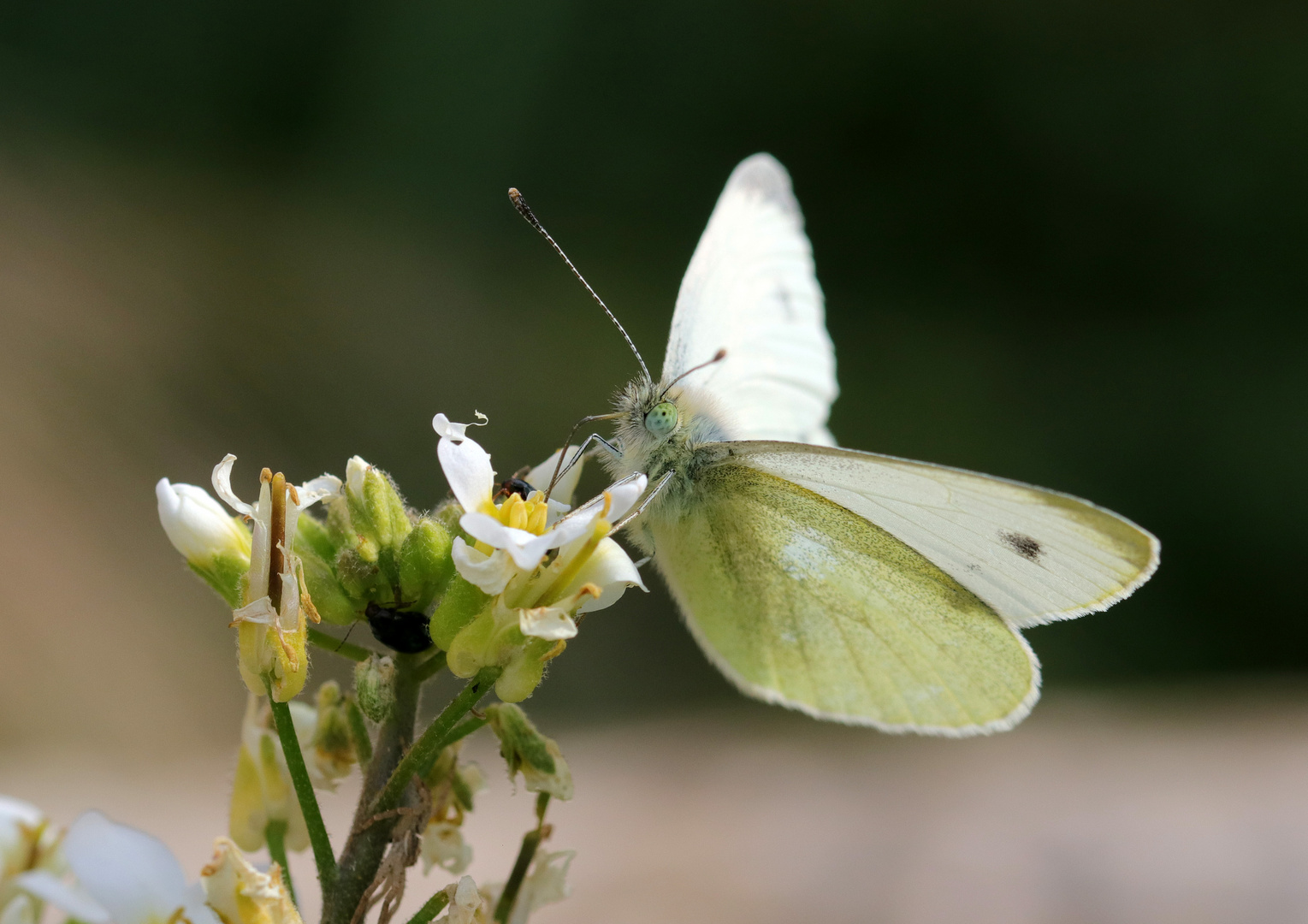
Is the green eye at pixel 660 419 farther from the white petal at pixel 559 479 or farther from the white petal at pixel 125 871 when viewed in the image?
the white petal at pixel 125 871

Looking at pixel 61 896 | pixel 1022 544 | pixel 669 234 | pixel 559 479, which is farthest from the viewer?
pixel 669 234

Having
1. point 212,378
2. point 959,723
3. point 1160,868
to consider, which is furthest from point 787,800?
point 212,378

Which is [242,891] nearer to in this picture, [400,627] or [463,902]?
[463,902]

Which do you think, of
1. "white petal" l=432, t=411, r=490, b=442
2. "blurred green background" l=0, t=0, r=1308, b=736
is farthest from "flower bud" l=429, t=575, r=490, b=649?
"blurred green background" l=0, t=0, r=1308, b=736

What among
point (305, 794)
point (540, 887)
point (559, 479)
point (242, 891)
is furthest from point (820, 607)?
point (242, 891)

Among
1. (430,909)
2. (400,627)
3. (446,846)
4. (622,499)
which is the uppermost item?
(622,499)

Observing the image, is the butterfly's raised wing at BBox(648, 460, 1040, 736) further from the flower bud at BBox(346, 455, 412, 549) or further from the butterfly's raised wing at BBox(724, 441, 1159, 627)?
the flower bud at BBox(346, 455, 412, 549)

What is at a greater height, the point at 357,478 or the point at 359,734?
the point at 357,478
